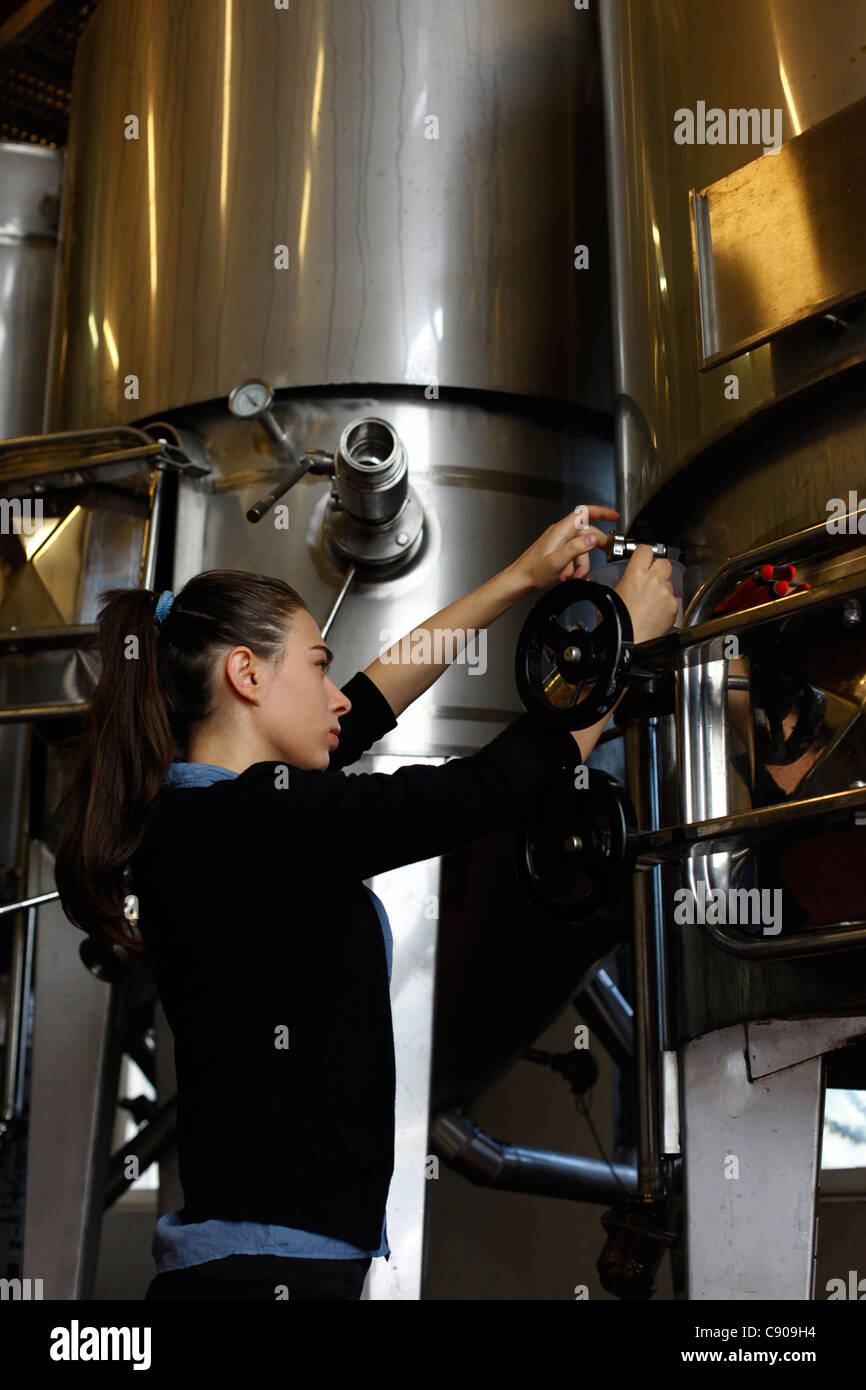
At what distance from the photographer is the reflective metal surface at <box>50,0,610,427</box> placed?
2.05m

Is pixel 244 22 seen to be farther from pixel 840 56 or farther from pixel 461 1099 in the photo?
pixel 461 1099

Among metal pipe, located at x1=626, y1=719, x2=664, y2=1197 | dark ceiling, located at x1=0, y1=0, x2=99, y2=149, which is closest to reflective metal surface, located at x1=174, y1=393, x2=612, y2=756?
metal pipe, located at x1=626, y1=719, x2=664, y2=1197

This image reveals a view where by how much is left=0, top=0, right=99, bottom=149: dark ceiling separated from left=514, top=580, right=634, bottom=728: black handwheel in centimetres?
220

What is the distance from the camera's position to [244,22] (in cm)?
218

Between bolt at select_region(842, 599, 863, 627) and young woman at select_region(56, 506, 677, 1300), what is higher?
bolt at select_region(842, 599, 863, 627)

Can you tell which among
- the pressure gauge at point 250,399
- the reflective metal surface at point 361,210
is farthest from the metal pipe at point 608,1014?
the pressure gauge at point 250,399

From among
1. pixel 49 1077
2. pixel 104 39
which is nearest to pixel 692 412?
pixel 49 1077

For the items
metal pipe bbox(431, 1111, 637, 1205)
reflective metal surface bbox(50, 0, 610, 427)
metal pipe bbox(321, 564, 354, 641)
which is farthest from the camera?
metal pipe bbox(431, 1111, 637, 1205)

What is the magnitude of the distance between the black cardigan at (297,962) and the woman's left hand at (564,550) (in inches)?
8.6

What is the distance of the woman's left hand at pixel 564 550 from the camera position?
1.32m

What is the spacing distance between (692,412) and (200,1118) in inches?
31.8

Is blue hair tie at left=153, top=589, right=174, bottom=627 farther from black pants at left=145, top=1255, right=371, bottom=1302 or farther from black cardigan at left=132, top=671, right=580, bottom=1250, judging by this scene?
black pants at left=145, top=1255, right=371, bottom=1302

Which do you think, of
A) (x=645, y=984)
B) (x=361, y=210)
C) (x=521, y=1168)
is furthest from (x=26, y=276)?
(x=645, y=984)

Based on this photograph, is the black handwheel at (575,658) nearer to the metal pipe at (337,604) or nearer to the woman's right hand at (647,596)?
the woman's right hand at (647,596)
